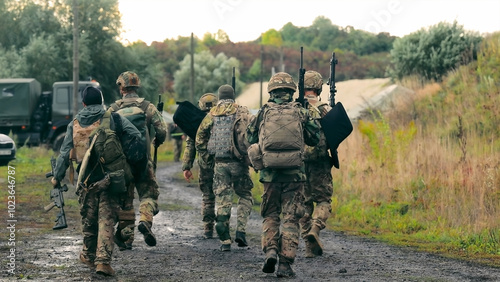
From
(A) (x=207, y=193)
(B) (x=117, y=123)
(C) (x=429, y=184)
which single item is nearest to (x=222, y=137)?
(A) (x=207, y=193)

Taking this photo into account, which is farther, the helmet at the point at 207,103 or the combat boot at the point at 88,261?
the helmet at the point at 207,103

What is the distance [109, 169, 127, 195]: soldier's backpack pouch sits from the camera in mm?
8070

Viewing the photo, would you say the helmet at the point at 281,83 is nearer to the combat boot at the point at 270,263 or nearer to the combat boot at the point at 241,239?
the combat boot at the point at 270,263

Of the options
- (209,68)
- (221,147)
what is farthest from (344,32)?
(221,147)

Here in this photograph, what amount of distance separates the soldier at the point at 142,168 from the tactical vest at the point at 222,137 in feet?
2.58

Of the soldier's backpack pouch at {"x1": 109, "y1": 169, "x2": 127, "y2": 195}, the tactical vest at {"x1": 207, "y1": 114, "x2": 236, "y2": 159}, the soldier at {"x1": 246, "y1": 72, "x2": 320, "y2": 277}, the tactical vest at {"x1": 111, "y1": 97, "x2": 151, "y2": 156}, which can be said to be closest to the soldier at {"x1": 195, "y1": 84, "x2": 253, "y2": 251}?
the tactical vest at {"x1": 207, "y1": 114, "x2": 236, "y2": 159}

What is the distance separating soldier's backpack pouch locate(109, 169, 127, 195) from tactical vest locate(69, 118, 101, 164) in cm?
41

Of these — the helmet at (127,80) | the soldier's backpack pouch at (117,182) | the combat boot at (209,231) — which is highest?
the helmet at (127,80)

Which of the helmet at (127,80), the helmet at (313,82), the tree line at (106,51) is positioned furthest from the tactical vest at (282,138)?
the tree line at (106,51)

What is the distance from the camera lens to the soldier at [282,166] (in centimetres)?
815

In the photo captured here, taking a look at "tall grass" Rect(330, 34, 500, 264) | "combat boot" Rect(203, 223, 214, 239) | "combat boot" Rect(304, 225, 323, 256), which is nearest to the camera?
"combat boot" Rect(304, 225, 323, 256)

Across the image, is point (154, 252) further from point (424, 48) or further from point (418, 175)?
point (424, 48)

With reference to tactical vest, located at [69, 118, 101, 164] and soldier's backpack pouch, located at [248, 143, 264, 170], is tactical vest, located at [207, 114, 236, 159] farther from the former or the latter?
tactical vest, located at [69, 118, 101, 164]

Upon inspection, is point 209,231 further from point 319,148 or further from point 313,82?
point 313,82
